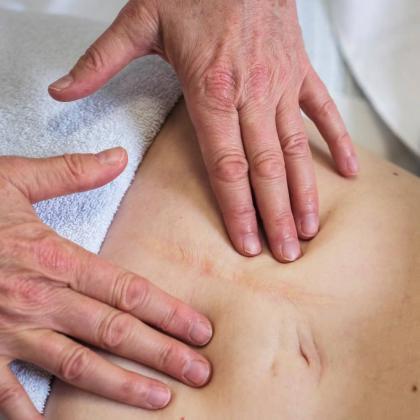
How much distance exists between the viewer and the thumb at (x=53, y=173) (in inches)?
30.6

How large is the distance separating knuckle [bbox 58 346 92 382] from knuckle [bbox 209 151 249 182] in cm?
31

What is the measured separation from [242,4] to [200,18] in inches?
3.0

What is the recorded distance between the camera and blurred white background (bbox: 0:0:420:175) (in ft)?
3.69

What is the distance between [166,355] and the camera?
748 mm

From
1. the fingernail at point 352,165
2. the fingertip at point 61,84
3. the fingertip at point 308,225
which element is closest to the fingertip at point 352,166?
the fingernail at point 352,165

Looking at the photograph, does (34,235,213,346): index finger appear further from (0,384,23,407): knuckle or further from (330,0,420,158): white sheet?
(330,0,420,158): white sheet

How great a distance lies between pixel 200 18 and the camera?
956 millimetres

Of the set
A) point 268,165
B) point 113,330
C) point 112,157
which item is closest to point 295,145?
point 268,165

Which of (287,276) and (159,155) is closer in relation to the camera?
(287,276)

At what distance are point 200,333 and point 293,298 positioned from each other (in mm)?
135

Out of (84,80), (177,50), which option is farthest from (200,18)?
(84,80)

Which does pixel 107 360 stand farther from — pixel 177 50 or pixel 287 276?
pixel 177 50

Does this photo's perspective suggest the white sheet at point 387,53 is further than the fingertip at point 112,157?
Yes

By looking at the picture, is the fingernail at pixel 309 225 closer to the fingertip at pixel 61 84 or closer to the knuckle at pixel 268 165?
the knuckle at pixel 268 165
